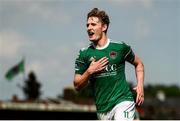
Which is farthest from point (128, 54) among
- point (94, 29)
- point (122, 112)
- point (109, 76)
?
point (122, 112)

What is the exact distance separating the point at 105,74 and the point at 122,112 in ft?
2.09

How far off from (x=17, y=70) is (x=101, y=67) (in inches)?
1939

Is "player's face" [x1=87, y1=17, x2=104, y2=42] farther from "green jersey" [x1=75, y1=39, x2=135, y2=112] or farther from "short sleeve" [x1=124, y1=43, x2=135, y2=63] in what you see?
"short sleeve" [x1=124, y1=43, x2=135, y2=63]

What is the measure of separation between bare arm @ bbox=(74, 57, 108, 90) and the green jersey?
95 millimetres

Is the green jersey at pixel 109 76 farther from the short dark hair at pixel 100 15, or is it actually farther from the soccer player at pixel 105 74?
the short dark hair at pixel 100 15

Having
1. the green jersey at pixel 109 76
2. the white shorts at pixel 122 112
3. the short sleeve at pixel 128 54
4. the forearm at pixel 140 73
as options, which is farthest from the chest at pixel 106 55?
the white shorts at pixel 122 112

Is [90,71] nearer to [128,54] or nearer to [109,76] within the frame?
[109,76]

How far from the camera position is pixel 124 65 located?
1041cm

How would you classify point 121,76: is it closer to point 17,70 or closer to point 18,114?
point 18,114

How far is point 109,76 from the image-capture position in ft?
33.4

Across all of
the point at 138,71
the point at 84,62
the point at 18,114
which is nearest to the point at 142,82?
the point at 138,71

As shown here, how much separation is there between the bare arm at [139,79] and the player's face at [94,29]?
2.79ft

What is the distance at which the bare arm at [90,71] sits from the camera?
9.97 metres

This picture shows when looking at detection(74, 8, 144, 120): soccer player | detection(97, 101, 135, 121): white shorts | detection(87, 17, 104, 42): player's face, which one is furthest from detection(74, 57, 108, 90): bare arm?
detection(97, 101, 135, 121): white shorts
